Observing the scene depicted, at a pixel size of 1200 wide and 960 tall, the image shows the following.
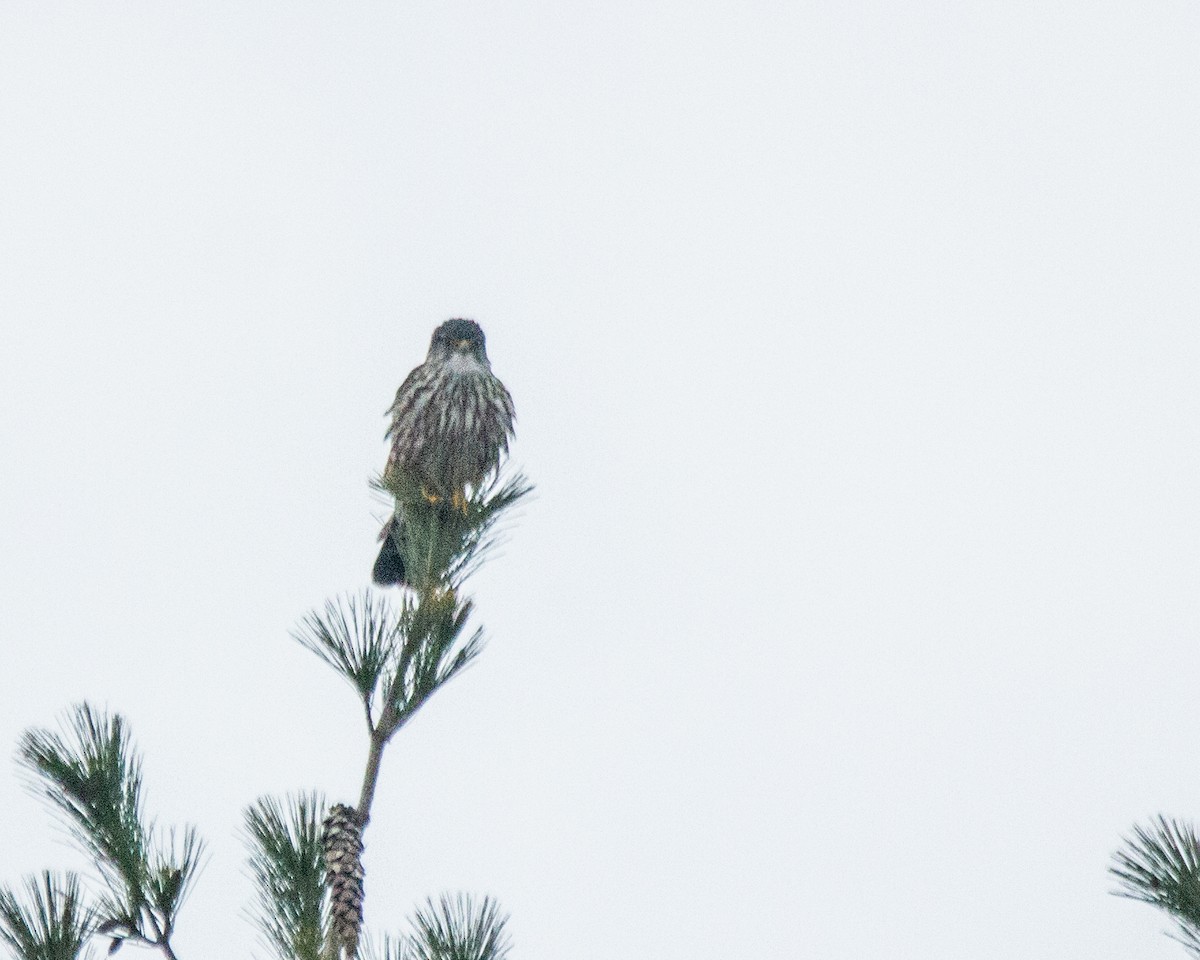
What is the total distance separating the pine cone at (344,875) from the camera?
3199 mm

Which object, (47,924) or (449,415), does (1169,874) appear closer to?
(47,924)

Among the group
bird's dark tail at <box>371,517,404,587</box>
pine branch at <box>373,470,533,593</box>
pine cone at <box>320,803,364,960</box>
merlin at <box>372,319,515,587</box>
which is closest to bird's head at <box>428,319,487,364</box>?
merlin at <box>372,319,515,587</box>

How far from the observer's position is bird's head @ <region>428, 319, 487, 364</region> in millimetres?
8203

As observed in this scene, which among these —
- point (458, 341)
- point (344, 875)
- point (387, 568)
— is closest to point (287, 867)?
point (344, 875)

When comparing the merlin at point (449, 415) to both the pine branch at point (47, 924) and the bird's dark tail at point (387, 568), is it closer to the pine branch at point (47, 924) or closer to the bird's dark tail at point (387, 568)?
the bird's dark tail at point (387, 568)

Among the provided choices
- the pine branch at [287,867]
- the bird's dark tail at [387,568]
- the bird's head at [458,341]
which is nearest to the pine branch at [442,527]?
the pine branch at [287,867]

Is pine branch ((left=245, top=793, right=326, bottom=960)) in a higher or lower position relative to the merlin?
lower

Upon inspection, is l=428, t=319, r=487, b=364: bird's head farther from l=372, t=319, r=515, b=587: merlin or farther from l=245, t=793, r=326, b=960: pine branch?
l=245, t=793, r=326, b=960: pine branch

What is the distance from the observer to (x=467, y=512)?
13.6 ft

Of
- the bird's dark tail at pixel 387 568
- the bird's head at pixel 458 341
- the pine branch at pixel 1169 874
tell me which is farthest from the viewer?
the bird's head at pixel 458 341

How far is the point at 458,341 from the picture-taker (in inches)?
329

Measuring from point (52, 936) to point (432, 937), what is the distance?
75 cm

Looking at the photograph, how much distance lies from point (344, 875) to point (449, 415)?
4232 millimetres

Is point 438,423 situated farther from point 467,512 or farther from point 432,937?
point 432,937
